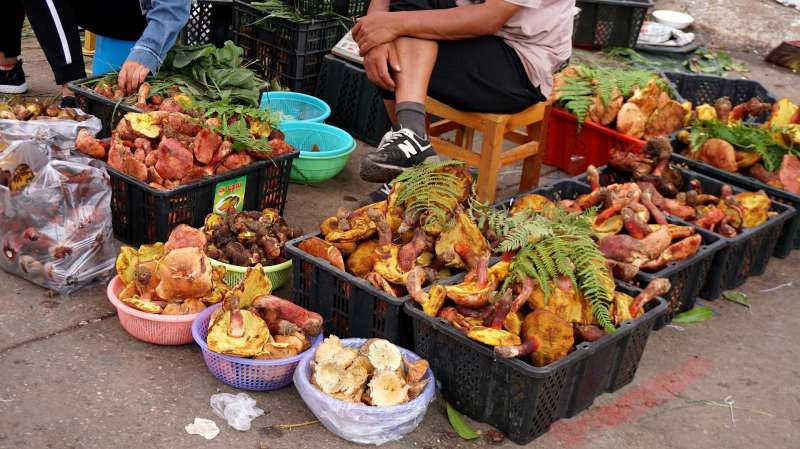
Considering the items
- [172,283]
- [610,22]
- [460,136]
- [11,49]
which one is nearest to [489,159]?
[460,136]

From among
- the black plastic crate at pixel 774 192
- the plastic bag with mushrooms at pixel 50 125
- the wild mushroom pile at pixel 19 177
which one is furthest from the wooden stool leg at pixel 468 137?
the wild mushroom pile at pixel 19 177

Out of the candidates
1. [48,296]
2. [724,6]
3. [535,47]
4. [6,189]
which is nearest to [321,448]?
[48,296]

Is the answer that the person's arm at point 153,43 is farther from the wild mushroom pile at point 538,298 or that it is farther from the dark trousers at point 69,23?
the wild mushroom pile at point 538,298

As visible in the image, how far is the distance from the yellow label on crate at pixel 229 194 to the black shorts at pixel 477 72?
983mm

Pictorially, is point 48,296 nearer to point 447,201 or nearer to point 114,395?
point 114,395

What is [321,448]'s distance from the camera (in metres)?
2.68

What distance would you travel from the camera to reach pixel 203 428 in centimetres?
269

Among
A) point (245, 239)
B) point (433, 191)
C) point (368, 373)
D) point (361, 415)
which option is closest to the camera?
point (361, 415)

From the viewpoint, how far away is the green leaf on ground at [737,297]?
3887 millimetres

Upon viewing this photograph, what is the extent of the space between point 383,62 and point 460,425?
5.59 ft

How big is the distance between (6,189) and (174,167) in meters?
0.60

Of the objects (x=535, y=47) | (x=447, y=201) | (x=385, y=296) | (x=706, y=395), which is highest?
(x=535, y=47)

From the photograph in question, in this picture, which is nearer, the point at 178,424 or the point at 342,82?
the point at 178,424

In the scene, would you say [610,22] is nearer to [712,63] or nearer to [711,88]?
[712,63]
